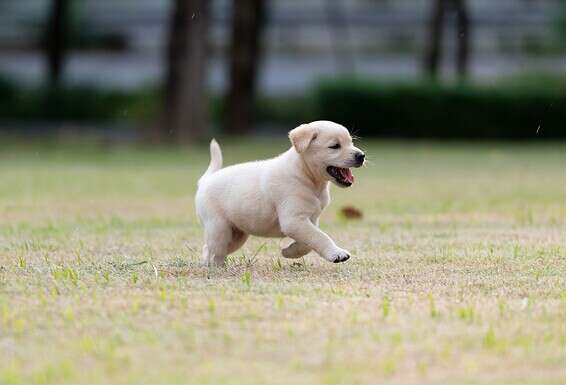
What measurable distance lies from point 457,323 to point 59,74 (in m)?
29.3

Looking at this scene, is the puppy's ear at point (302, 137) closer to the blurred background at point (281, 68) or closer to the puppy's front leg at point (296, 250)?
the puppy's front leg at point (296, 250)

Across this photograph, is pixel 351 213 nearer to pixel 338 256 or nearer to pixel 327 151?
pixel 327 151

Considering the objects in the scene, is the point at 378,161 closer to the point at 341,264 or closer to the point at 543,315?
the point at 341,264

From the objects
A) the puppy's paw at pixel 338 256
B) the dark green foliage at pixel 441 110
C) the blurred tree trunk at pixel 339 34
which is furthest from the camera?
the blurred tree trunk at pixel 339 34

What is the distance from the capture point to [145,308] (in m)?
5.30

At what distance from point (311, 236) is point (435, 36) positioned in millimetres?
24057

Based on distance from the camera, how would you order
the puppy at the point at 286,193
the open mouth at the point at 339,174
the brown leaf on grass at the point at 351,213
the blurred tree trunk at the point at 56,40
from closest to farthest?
1. the puppy at the point at 286,193
2. the open mouth at the point at 339,174
3. the brown leaf on grass at the point at 351,213
4. the blurred tree trunk at the point at 56,40

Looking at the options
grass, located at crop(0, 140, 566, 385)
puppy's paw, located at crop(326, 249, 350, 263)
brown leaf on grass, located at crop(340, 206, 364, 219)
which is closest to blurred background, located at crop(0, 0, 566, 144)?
brown leaf on grass, located at crop(340, 206, 364, 219)

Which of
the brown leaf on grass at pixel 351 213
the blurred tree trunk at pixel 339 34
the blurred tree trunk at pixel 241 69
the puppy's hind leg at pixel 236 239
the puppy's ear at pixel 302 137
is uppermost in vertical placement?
the puppy's ear at pixel 302 137

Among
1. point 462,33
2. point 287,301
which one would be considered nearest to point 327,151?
point 287,301

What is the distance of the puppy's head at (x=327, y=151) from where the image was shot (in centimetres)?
661

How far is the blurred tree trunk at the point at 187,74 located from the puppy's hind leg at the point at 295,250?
1636 centimetres

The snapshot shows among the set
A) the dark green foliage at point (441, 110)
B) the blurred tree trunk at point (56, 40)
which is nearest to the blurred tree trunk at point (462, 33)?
the dark green foliage at point (441, 110)

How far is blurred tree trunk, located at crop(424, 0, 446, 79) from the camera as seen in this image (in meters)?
29.8
